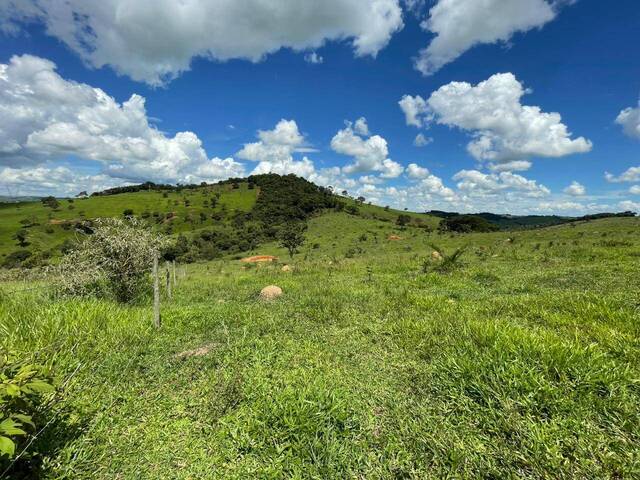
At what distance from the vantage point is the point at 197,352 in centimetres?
752

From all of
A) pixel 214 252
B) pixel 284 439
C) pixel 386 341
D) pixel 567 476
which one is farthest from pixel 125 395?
pixel 214 252

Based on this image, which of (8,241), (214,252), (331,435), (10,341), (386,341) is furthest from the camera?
(8,241)

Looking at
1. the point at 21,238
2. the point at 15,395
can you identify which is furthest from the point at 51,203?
the point at 15,395

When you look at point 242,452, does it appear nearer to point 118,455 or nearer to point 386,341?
point 118,455

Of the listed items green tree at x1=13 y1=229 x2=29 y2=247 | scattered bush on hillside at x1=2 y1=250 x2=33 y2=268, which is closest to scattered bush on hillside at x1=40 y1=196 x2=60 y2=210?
green tree at x1=13 y1=229 x2=29 y2=247

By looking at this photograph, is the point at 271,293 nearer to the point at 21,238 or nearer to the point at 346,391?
the point at 346,391

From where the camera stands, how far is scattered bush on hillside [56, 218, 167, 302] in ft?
40.4

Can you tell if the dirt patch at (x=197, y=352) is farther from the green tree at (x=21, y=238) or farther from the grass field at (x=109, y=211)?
the green tree at (x=21, y=238)

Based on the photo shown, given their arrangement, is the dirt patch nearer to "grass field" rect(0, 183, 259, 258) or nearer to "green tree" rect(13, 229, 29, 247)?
"grass field" rect(0, 183, 259, 258)

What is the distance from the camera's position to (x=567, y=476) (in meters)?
3.56

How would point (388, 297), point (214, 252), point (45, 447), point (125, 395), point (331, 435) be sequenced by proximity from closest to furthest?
point (45, 447) → point (331, 435) → point (125, 395) → point (388, 297) → point (214, 252)

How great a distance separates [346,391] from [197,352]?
12.9ft

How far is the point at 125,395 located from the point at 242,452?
2.77 m

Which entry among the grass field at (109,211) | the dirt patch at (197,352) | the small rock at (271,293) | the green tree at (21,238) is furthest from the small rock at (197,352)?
the green tree at (21,238)
